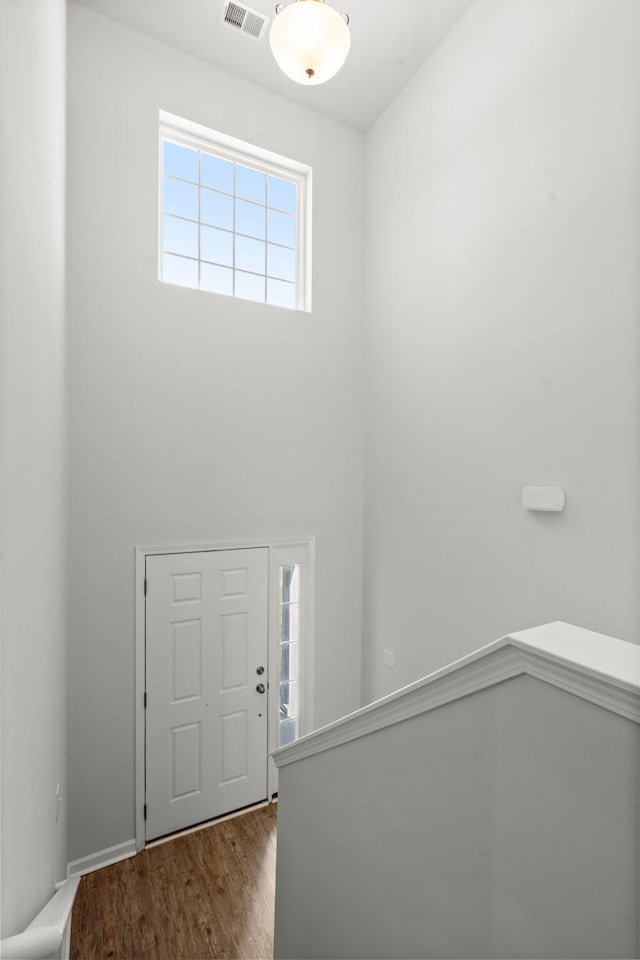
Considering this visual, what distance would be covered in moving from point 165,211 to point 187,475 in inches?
82.1

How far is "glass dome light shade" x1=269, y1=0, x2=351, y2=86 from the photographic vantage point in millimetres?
2375

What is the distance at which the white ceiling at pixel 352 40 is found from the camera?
129 inches

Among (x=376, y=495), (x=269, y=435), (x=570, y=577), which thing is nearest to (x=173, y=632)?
(x=269, y=435)

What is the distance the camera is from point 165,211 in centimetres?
376

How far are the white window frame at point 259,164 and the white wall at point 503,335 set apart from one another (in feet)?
1.95

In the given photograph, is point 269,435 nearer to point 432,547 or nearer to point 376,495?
point 376,495

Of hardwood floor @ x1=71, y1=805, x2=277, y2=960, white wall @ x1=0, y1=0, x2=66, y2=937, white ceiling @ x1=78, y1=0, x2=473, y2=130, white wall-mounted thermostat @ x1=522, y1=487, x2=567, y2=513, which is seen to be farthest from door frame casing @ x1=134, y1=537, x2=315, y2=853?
white ceiling @ x1=78, y1=0, x2=473, y2=130

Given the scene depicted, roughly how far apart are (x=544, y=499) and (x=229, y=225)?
331 centimetres

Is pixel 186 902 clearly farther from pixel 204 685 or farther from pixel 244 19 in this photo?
pixel 244 19

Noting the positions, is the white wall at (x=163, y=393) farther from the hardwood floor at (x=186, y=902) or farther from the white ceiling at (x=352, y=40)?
the hardwood floor at (x=186, y=902)

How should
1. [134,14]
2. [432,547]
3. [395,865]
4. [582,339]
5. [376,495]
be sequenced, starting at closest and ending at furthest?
[395,865], [582,339], [134,14], [432,547], [376,495]

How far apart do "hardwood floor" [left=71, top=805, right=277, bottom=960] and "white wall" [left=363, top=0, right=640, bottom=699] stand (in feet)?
5.23

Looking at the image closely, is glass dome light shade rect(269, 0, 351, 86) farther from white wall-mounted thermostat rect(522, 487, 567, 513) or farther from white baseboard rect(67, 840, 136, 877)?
white baseboard rect(67, 840, 136, 877)

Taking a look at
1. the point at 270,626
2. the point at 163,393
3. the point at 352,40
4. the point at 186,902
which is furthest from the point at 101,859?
the point at 352,40
